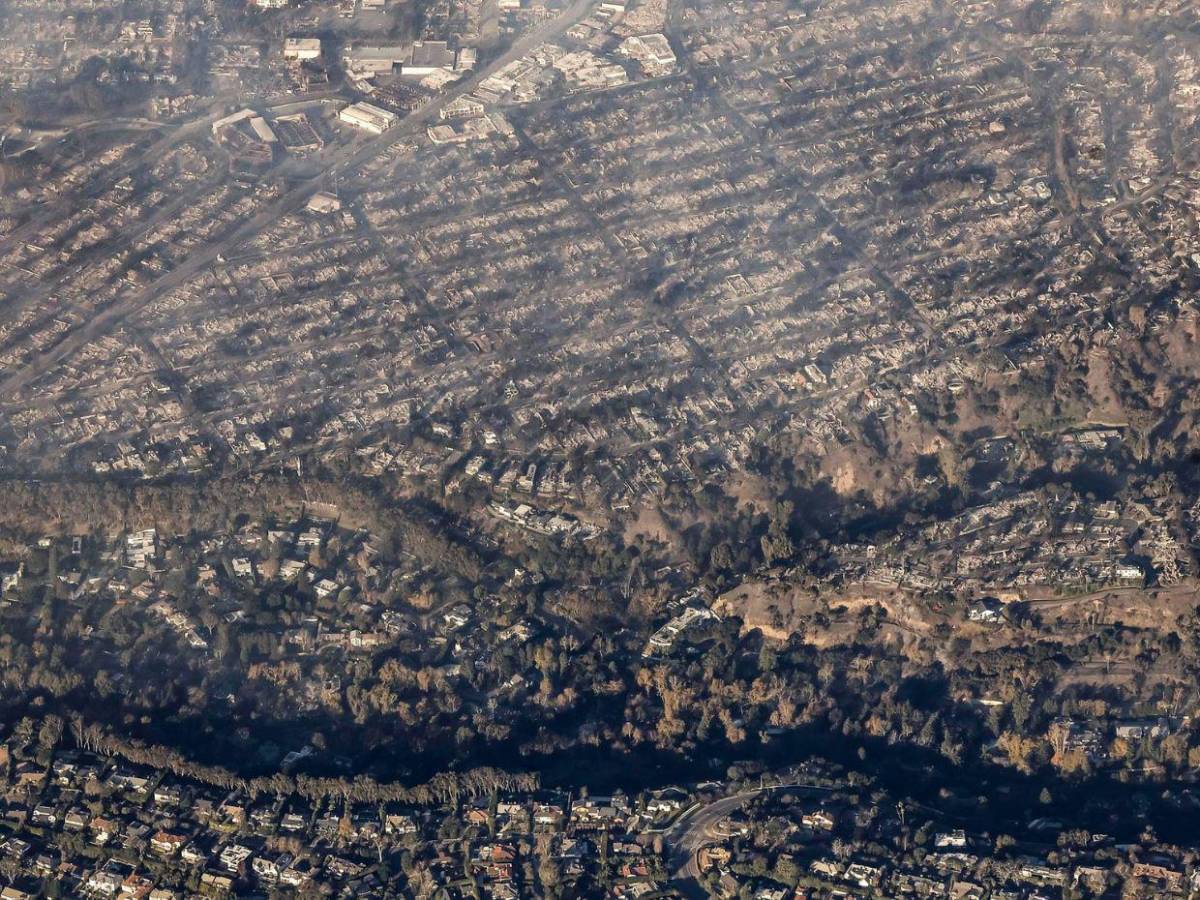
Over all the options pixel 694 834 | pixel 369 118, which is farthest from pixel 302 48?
pixel 694 834

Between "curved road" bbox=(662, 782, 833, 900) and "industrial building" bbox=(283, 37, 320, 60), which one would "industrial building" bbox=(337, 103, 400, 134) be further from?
"curved road" bbox=(662, 782, 833, 900)

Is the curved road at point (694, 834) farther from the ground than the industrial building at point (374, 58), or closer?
closer

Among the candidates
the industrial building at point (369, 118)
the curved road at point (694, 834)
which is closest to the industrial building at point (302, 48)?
the industrial building at point (369, 118)

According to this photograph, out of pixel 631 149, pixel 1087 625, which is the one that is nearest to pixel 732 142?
pixel 631 149

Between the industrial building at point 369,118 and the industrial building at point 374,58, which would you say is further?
the industrial building at point 374,58

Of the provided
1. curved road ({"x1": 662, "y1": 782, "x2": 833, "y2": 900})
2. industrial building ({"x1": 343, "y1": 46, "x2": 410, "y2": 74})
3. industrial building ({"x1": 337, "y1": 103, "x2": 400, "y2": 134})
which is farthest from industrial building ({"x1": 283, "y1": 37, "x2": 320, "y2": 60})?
curved road ({"x1": 662, "y1": 782, "x2": 833, "y2": 900})

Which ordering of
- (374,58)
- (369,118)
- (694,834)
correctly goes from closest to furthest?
(694,834) < (369,118) < (374,58)

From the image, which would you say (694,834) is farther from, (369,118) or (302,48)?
(302,48)

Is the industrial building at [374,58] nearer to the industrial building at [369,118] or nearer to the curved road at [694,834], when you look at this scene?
the industrial building at [369,118]

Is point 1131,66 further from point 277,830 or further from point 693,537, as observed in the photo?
point 277,830

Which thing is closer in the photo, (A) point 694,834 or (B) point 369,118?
(A) point 694,834

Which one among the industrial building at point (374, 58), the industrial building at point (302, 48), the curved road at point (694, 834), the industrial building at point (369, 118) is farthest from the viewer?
the industrial building at point (302, 48)
